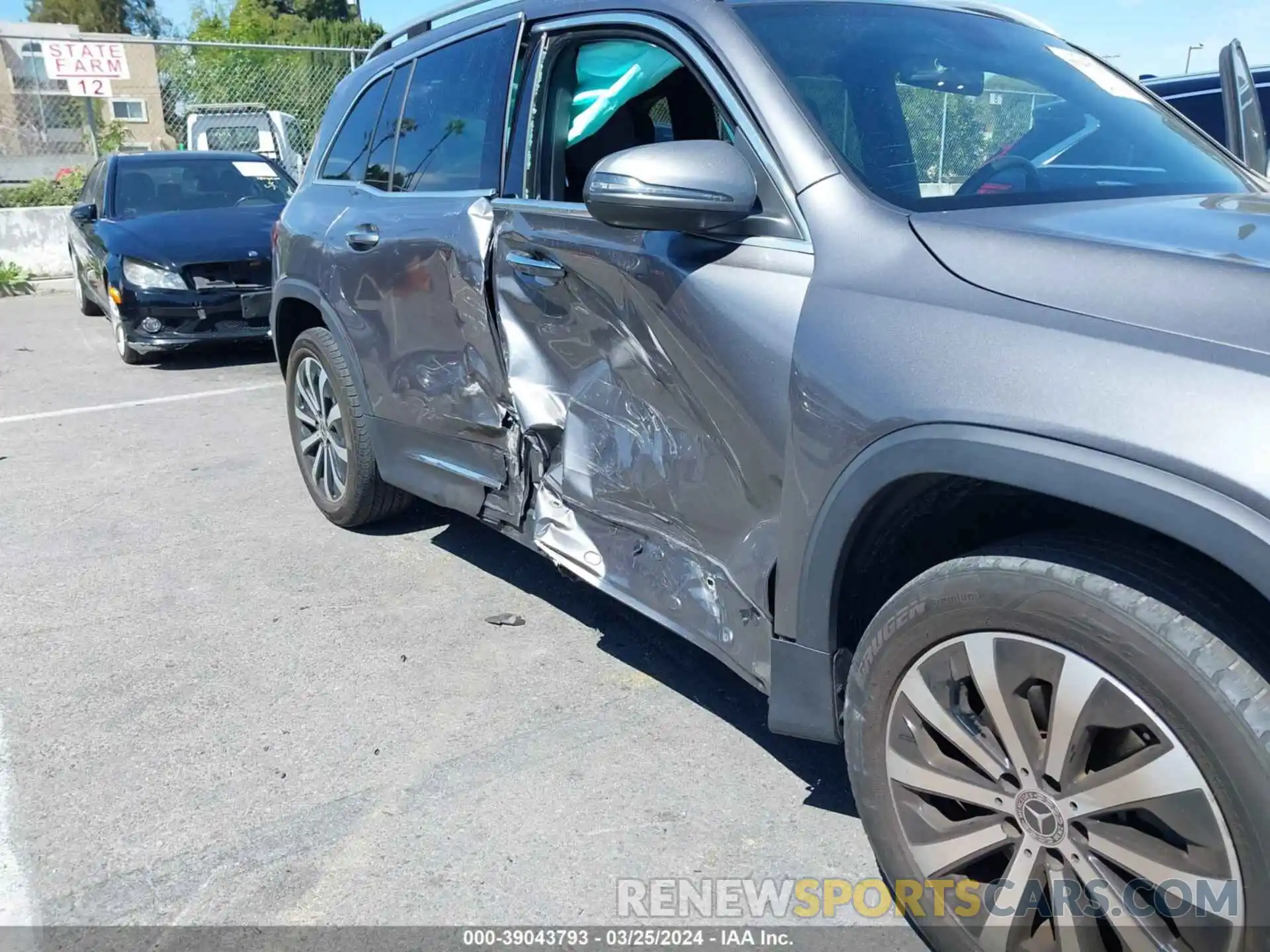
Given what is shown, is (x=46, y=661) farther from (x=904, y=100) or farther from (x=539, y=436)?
(x=904, y=100)

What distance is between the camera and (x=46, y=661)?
357 centimetres

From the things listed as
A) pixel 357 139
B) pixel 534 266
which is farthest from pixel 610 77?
pixel 357 139

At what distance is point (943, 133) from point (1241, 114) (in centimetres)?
142

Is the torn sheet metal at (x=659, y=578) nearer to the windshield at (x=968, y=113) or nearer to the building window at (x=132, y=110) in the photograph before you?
the windshield at (x=968, y=113)

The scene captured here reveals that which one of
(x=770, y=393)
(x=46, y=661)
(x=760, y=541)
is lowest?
(x=46, y=661)

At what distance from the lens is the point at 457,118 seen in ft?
11.7

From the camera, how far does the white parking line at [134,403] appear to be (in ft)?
22.4

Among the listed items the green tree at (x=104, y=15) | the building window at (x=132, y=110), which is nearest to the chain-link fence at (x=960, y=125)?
the building window at (x=132, y=110)

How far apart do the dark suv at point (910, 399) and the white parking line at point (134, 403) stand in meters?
4.26

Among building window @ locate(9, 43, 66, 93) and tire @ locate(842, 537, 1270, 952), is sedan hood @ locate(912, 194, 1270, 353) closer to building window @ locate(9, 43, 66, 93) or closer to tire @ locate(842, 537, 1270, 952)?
tire @ locate(842, 537, 1270, 952)

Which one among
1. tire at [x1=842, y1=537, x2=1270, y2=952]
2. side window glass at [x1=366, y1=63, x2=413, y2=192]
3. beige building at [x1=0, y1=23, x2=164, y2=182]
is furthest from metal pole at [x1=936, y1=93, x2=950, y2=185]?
beige building at [x1=0, y1=23, x2=164, y2=182]

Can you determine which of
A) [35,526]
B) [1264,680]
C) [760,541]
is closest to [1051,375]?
[1264,680]

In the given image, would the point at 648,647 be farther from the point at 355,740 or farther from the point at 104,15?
the point at 104,15

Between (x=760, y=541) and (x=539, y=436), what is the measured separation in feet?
3.25
